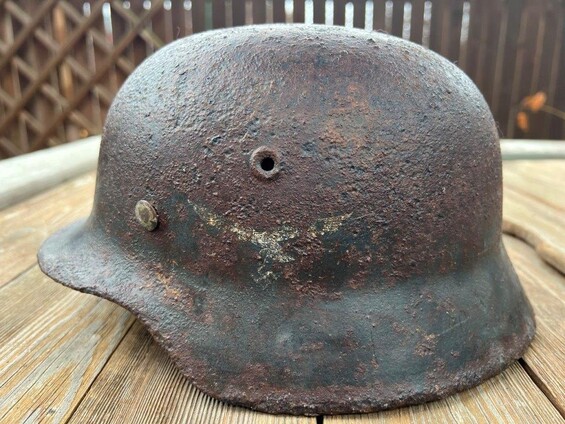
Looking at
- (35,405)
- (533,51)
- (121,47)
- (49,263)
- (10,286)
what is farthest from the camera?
(533,51)

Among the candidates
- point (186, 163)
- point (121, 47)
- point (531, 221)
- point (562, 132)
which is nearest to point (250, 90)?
point (186, 163)

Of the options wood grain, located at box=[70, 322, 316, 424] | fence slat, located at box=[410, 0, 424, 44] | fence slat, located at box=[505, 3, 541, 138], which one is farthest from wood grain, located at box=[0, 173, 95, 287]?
fence slat, located at box=[505, 3, 541, 138]

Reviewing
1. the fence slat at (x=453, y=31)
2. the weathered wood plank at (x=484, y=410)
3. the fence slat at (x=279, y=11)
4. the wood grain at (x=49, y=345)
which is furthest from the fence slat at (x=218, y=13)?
the weathered wood plank at (x=484, y=410)

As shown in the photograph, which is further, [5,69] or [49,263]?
[5,69]

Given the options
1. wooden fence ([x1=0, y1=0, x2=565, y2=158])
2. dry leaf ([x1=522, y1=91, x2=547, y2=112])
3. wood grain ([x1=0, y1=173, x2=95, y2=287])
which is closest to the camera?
wood grain ([x1=0, y1=173, x2=95, y2=287])

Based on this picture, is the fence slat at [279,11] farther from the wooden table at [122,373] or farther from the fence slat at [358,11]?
the wooden table at [122,373]

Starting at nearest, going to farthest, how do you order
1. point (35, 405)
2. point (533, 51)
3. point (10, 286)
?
1. point (35, 405)
2. point (10, 286)
3. point (533, 51)

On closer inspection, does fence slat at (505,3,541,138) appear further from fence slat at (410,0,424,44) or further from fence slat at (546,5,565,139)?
fence slat at (410,0,424,44)

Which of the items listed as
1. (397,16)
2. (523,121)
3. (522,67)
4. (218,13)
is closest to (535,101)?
(523,121)

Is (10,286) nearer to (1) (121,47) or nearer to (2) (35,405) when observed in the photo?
(2) (35,405)
